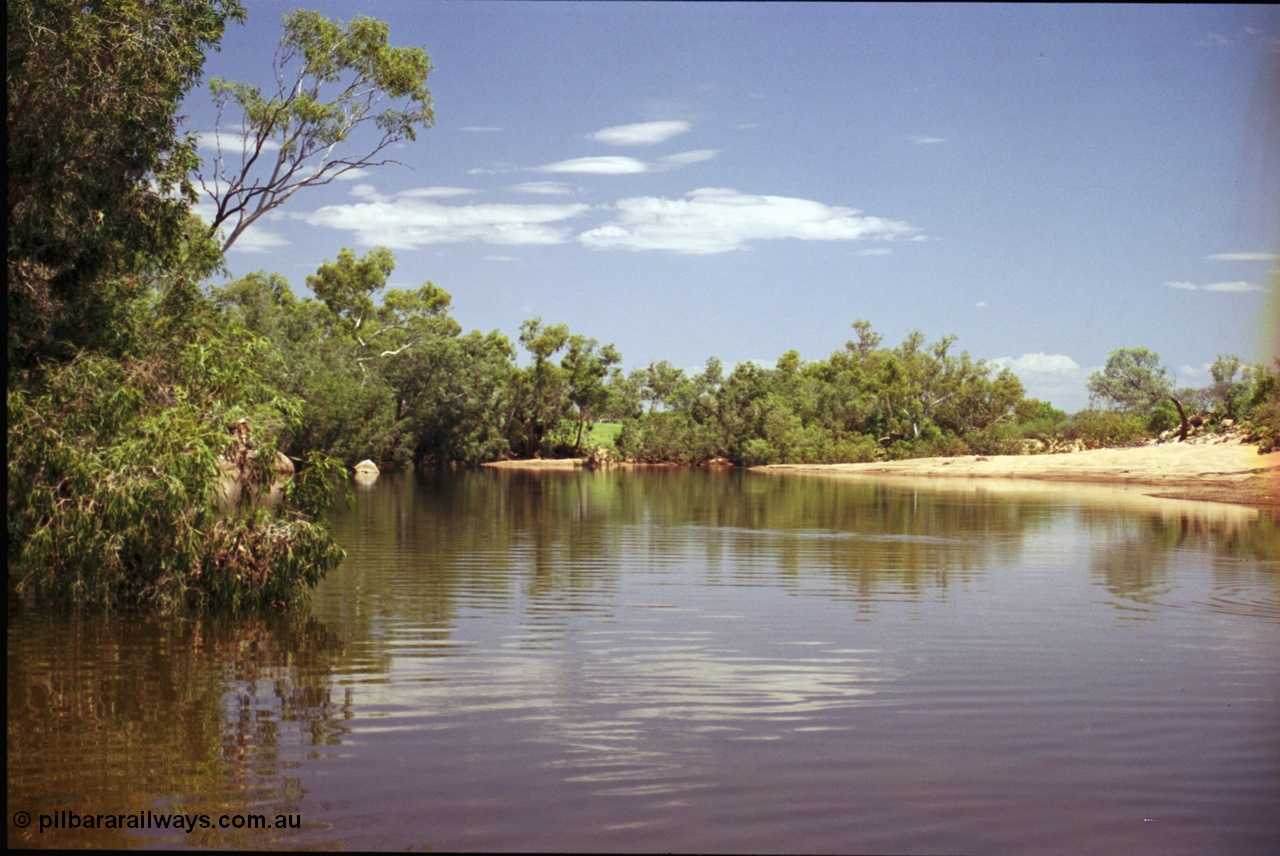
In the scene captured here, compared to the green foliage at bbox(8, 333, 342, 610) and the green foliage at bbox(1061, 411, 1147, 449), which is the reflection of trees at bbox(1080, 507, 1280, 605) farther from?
the green foliage at bbox(1061, 411, 1147, 449)

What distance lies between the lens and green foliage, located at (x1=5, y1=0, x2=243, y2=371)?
11.2 meters

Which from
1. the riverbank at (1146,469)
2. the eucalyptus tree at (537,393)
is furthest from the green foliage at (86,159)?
the eucalyptus tree at (537,393)

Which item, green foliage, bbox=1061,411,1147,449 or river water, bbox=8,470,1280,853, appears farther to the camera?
green foliage, bbox=1061,411,1147,449

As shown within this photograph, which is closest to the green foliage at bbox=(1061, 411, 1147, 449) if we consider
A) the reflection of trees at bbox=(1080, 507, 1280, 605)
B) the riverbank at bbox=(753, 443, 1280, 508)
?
the riverbank at bbox=(753, 443, 1280, 508)

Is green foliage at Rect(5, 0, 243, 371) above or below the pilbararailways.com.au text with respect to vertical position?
above

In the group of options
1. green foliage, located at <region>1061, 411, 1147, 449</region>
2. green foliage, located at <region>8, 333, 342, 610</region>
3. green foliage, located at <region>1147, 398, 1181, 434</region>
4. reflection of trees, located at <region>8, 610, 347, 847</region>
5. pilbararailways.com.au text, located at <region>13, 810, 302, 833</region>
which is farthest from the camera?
green foliage, located at <region>1061, 411, 1147, 449</region>

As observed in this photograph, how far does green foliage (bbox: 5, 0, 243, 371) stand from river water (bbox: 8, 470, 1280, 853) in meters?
3.49

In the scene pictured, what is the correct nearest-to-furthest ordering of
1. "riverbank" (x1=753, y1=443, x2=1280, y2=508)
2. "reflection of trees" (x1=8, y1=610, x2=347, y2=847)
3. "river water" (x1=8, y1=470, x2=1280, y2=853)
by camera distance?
"river water" (x1=8, y1=470, x2=1280, y2=853) → "reflection of trees" (x1=8, y1=610, x2=347, y2=847) → "riverbank" (x1=753, y1=443, x2=1280, y2=508)

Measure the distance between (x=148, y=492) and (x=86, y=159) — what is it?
3.74 metres

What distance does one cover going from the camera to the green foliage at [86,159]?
1124cm

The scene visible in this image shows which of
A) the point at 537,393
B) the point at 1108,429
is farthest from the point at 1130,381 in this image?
the point at 537,393

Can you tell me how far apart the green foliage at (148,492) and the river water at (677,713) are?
0.54 meters

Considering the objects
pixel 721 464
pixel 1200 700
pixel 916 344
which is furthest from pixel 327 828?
pixel 916 344

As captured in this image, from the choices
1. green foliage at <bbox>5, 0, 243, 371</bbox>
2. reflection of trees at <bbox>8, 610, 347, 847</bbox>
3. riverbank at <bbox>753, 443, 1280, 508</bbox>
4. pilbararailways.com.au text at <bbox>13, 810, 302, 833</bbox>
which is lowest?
pilbararailways.com.au text at <bbox>13, 810, 302, 833</bbox>
